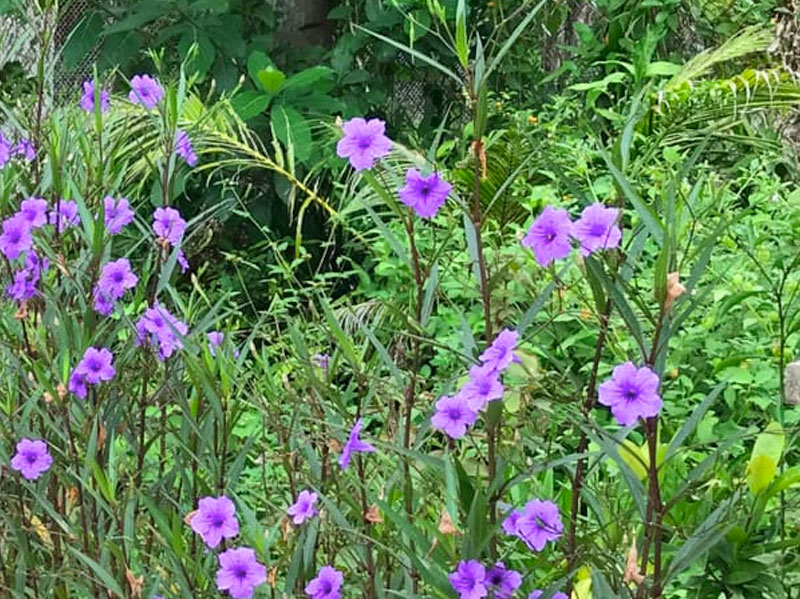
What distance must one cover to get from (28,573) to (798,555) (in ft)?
3.87

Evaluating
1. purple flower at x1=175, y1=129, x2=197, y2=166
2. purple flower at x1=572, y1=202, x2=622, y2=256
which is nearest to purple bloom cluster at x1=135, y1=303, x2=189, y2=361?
purple flower at x1=175, y1=129, x2=197, y2=166

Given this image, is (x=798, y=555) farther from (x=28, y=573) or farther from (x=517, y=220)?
(x=517, y=220)

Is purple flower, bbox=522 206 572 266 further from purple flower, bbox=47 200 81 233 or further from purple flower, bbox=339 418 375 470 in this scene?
purple flower, bbox=47 200 81 233

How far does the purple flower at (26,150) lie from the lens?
6.74 ft

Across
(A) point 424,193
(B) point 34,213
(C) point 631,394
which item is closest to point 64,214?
(B) point 34,213

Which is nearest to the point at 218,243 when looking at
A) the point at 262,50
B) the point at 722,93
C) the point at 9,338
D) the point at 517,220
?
the point at 262,50

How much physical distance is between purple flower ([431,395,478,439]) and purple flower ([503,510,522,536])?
4.7 inches

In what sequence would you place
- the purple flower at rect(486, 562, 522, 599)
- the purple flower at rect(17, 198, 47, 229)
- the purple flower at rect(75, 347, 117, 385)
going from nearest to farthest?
the purple flower at rect(486, 562, 522, 599)
the purple flower at rect(75, 347, 117, 385)
the purple flower at rect(17, 198, 47, 229)

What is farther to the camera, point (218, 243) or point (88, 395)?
point (218, 243)

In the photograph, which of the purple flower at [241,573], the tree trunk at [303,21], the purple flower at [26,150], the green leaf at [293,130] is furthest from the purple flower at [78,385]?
the tree trunk at [303,21]

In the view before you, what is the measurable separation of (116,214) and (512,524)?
2.90 feet

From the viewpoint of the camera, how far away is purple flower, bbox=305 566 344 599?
4.63 ft

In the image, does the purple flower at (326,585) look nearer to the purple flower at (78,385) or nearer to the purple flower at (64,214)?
the purple flower at (78,385)

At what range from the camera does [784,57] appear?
4.94 metres
